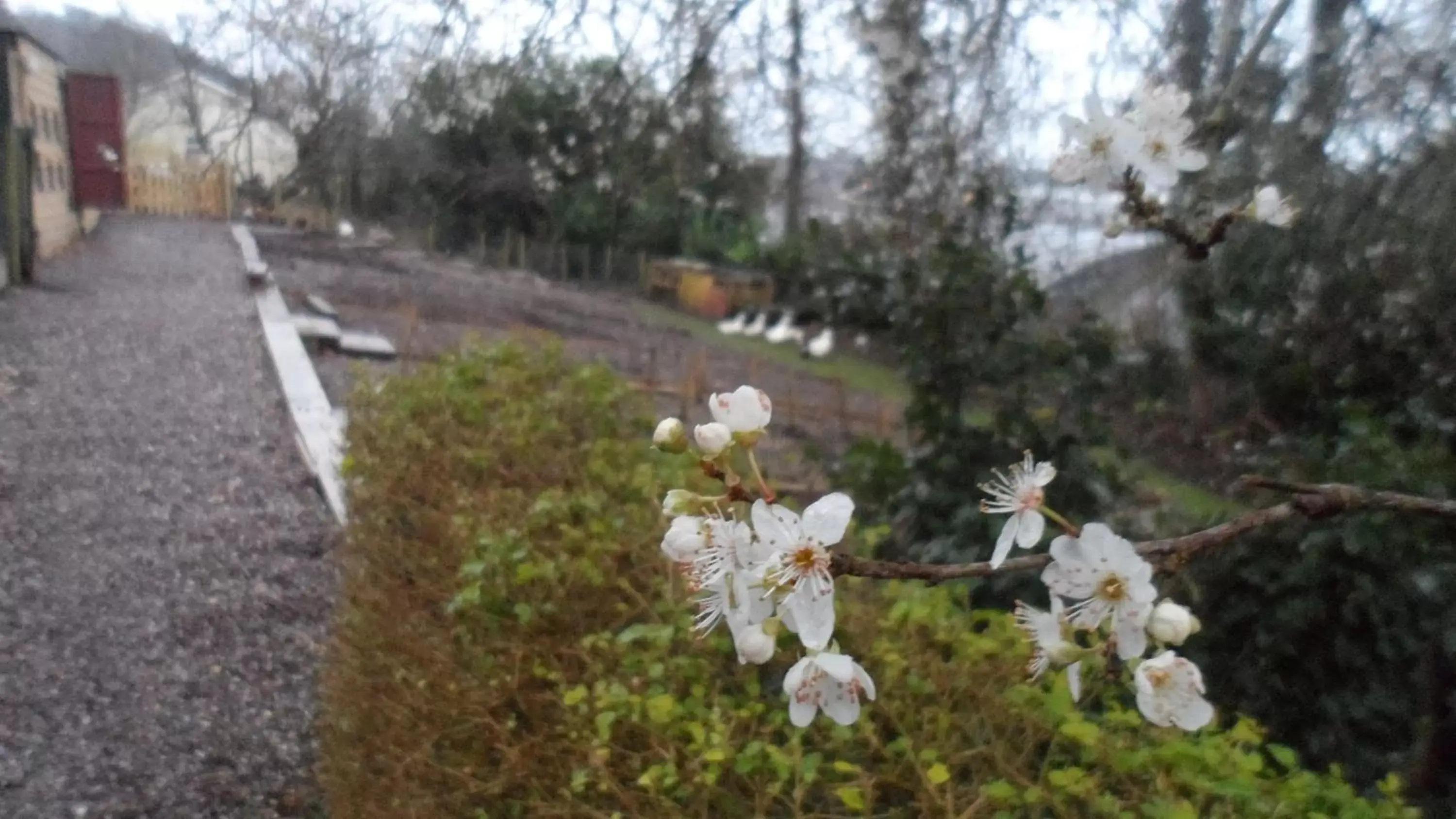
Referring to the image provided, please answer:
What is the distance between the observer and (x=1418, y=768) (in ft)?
8.83

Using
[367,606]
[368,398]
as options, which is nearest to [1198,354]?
[368,398]

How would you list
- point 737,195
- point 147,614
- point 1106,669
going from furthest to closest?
point 737,195
point 147,614
point 1106,669

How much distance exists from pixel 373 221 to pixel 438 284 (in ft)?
4.63

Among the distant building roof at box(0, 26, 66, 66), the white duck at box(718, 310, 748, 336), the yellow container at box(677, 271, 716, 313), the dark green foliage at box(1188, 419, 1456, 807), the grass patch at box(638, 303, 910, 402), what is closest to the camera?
the dark green foliage at box(1188, 419, 1456, 807)

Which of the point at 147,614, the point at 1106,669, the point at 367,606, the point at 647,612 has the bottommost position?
the point at 147,614

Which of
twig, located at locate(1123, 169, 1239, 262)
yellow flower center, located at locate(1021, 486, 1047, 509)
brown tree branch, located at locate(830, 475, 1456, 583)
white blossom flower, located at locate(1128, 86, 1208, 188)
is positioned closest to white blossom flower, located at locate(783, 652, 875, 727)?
brown tree branch, located at locate(830, 475, 1456, 583)

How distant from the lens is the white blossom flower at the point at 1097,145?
1.47 metres

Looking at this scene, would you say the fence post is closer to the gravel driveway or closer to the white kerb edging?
the white kerb edging

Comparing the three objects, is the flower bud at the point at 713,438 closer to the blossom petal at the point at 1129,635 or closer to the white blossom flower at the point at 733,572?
the white blossom flower at the point at 733,572

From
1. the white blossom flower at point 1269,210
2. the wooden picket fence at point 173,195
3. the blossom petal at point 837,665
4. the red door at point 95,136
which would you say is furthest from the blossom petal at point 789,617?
the wooden picket fence at point 173,195

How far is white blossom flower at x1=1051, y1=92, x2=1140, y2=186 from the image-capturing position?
1471mm

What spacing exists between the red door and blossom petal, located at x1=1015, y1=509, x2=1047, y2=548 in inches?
488

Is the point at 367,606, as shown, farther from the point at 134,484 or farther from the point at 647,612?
the point at 134,484

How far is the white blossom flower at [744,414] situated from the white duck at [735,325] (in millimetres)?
12695
